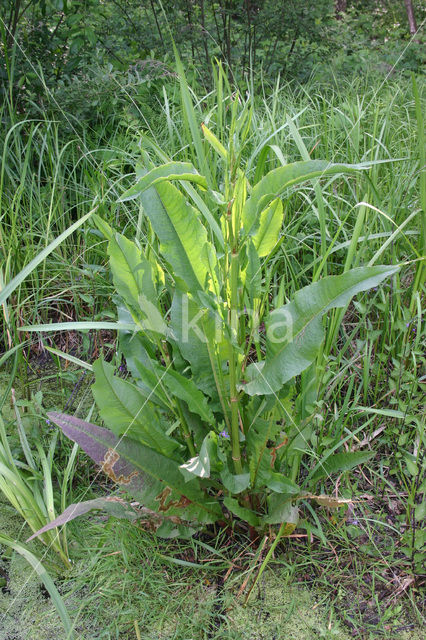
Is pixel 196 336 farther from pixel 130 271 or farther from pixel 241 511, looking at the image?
pixel 241 511

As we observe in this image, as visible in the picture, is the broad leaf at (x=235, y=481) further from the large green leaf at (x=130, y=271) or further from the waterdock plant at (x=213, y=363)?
the large green leaf at (x=130, y=271)

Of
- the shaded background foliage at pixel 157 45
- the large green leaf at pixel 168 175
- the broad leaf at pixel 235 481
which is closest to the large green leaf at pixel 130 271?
the large green leaf at pixel 168 175

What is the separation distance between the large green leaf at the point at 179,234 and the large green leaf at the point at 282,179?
11cm

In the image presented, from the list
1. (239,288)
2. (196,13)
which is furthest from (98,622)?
(196,13)

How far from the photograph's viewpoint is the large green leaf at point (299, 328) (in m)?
0.95

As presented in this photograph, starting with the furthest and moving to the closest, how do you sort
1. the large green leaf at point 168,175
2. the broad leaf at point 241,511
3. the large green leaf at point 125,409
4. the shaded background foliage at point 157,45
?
1. the shaded background foliage at point 157,45
2. the broad leaf at point 241,511
3. the large green leaf at point 125,409
4. the large green leaf at point 168,175

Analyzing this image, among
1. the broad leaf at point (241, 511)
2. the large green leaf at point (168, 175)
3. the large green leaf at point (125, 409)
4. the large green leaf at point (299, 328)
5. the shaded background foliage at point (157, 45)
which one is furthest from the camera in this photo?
the shaded background foliage at point (157, 45)

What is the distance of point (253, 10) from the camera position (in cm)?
401

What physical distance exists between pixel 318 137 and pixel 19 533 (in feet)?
6.31

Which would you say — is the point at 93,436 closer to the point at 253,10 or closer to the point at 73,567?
the point at 73,567

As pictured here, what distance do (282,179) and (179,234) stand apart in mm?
225

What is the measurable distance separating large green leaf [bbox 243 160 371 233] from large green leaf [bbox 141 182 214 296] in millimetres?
107

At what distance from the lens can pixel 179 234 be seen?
1.04 m

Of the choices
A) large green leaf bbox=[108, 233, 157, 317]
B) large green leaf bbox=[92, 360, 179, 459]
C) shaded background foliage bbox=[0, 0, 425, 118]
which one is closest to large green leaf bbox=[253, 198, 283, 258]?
large green leaf bbox=[108, 233, 157, 317]
